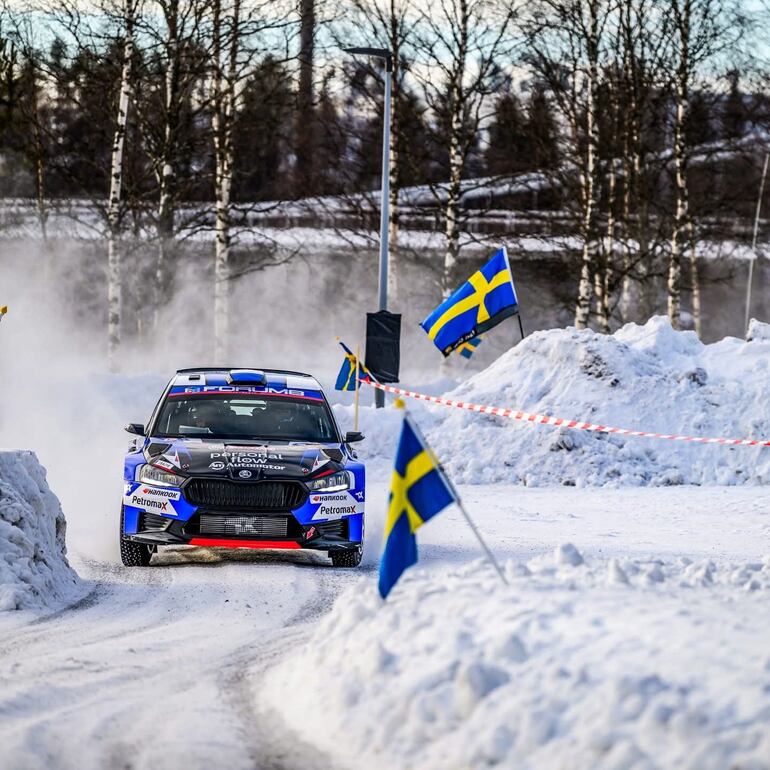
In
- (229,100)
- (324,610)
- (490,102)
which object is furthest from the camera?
(490,102)

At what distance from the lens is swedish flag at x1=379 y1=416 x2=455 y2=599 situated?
671 centimetres

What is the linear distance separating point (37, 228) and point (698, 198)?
21005 millimetres

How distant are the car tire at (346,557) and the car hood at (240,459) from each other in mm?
670

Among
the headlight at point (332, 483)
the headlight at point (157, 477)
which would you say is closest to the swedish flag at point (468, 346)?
the headlight at point (332, 483)

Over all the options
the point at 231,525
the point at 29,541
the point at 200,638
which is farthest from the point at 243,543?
the point at 200,638

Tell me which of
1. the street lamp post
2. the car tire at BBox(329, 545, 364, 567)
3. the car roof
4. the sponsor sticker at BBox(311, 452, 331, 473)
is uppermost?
the street lamp post

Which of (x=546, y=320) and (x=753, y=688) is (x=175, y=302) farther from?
(x=753, y=688)

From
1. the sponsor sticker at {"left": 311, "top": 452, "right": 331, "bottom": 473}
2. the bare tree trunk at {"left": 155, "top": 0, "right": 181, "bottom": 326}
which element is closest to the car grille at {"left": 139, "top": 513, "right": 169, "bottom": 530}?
the sponsor sticker at {"left": 311, "top": 452, "right": 331, "bottom": 473}

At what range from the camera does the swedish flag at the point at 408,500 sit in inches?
264

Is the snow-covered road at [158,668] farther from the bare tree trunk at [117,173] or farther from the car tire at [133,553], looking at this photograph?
the bare tree trunk at [117,173]

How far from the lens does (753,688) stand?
525cm

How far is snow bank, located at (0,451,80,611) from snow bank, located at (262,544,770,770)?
2818 mm

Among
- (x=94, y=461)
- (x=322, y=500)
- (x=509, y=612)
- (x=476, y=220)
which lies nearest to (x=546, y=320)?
(x=476, y=220)

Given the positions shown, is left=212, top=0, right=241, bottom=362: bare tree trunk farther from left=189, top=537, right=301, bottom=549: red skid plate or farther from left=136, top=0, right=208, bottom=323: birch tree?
left=189, top=537, right=301, bottom=549: red skid plate
